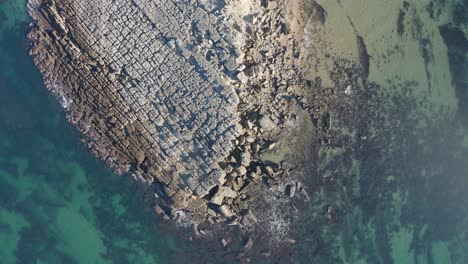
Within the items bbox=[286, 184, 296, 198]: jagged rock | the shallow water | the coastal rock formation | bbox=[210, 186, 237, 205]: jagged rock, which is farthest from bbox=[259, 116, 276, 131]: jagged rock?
bbox=[210, 186, 237, 205]: jagged rock

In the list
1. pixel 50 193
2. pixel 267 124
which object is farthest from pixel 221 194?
pixel 50 193

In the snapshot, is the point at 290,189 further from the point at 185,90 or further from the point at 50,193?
the point at 50,193

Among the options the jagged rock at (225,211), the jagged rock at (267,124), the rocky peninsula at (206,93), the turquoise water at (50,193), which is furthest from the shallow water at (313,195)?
the jagged rock at (267,124)

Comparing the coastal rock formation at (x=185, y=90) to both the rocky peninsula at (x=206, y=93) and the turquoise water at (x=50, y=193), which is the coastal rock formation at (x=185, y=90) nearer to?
the rocky peninsula at (x=206, y=93)

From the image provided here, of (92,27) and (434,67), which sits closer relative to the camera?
(92,27)

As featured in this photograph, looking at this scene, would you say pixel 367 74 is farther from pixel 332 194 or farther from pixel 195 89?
pixel 195 89

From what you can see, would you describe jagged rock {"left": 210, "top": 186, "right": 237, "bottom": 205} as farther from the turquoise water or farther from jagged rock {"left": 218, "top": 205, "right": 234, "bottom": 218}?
the turquoise water

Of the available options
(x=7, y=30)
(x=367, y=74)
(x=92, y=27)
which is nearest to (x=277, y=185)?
(x=367, y=74)
